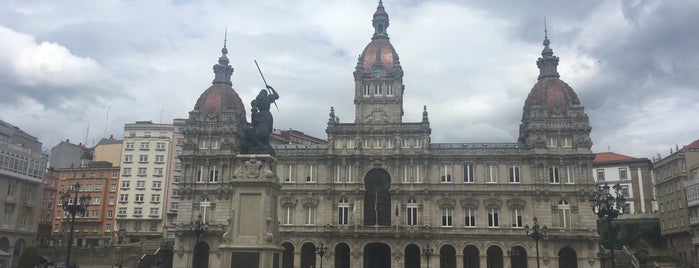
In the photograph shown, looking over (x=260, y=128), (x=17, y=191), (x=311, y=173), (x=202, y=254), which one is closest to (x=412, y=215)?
(x=311, y=173)

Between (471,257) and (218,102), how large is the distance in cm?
3375

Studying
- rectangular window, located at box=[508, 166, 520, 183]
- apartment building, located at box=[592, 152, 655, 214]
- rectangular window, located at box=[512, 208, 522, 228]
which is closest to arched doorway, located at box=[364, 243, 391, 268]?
rectangular window, located at box=[512, 208, 522, 228]

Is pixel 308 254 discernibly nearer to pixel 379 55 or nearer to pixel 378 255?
pixel 378 255

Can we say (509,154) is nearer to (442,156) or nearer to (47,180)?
(442,156)

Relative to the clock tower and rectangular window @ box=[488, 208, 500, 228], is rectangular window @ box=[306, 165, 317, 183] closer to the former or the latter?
the clock tower

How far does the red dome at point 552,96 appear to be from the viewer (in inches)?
2489

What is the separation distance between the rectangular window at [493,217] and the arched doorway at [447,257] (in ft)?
15.9

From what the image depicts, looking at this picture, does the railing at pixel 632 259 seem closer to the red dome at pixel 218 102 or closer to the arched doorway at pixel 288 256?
the arched doorway at pixel 288 256

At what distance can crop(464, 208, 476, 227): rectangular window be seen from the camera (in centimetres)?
6122

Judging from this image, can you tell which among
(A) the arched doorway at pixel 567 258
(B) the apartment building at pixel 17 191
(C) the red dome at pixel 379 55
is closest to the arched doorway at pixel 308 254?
(C) the red dome at pixel 379 55

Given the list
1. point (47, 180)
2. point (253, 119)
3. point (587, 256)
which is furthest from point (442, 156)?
point (47, 180)

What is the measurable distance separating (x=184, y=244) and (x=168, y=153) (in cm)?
2749

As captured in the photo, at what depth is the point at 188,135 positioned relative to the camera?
218ft

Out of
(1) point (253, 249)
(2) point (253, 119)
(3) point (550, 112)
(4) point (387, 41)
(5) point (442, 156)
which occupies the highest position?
(4) point (387, 41)
